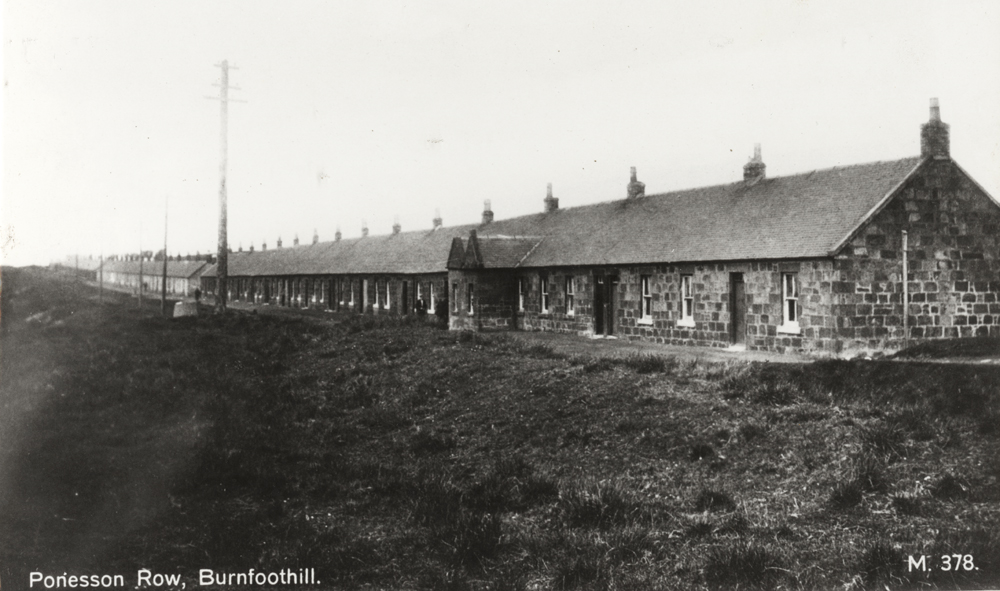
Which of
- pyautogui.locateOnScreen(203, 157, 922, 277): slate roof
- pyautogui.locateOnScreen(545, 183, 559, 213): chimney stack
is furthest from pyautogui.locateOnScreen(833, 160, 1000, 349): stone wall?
pyautogui.locateOnScreen(545, 183, 559, 213): chimney stack

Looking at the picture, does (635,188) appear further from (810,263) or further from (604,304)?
(810,263)

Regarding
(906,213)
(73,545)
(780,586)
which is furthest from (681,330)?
(73,545)

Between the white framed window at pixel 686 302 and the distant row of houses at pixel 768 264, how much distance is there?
4 cm

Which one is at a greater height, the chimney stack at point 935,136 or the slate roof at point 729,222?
the chimney stack at point 935,136

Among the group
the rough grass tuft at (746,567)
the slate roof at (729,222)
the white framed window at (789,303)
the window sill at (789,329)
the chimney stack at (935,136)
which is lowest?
the rough grass tuft at (746,567)

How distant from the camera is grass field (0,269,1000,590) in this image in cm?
739

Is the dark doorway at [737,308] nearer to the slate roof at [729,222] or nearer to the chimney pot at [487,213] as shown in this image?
the slate roof at [729,222]

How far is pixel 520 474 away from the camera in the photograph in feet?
34.3

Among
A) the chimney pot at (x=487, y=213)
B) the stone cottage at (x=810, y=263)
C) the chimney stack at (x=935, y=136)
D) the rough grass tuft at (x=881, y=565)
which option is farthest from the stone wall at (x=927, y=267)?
the chimney pot at (x=487, y=213)

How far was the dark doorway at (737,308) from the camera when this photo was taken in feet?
74.2

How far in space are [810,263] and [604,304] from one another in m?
9.07

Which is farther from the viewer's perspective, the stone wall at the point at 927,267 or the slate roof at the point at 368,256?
the slate roof at the point at 368,256

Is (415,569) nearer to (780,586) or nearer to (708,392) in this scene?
(780,586)

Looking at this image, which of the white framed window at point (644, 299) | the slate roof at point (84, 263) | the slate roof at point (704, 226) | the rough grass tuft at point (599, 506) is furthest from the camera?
the slate roof at point (84, 263)
